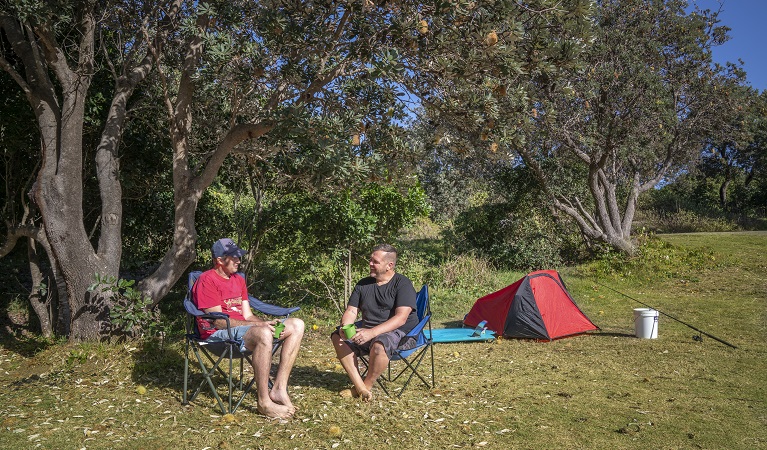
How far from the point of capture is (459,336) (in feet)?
24.3

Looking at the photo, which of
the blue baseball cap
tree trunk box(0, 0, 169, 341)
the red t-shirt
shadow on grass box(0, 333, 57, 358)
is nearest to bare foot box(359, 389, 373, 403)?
the red t-shirt

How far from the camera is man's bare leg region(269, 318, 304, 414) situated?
A: 4.46 metres

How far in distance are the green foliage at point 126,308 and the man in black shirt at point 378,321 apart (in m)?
2.17

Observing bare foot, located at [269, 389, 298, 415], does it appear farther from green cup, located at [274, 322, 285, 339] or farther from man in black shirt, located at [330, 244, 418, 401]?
man in black shirt, located at [330, 244, 418, 401]

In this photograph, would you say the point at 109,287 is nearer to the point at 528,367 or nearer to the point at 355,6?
the point at 355,6

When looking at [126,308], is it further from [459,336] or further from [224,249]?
[459,336]

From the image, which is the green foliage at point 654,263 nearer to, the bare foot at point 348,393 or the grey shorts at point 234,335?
the bare foot at point 348,393

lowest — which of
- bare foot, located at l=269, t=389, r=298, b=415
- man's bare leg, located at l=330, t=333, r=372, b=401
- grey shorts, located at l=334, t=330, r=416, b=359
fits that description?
bare foot, located at l=269, t=389, r=298, b=415

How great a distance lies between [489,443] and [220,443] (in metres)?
1.62

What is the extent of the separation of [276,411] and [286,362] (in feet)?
1.16

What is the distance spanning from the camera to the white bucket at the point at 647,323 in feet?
23.1

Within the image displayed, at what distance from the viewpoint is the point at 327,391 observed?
504cm

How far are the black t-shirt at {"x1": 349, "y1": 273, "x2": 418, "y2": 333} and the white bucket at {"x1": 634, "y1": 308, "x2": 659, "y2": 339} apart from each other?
336 centimetres

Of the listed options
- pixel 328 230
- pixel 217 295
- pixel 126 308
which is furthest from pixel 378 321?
pixel 328 230
